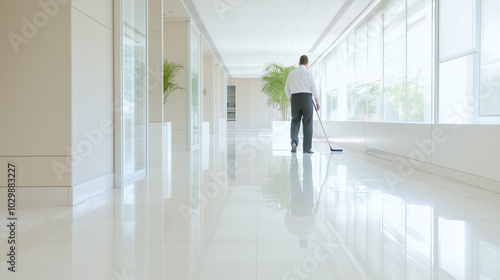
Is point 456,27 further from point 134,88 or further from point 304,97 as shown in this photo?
point 304,97

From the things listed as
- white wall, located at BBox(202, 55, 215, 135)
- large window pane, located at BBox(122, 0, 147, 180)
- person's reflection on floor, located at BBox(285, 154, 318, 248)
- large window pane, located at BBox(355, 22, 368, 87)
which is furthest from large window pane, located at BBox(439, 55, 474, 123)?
white wall, located at BBox(202, 55, 215, 135)

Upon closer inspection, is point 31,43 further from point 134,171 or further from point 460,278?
point 460,278

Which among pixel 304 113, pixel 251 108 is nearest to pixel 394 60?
pixel 304 113

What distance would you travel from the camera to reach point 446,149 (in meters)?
5.02

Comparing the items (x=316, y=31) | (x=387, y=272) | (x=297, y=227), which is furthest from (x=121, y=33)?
(x=316, y=31)

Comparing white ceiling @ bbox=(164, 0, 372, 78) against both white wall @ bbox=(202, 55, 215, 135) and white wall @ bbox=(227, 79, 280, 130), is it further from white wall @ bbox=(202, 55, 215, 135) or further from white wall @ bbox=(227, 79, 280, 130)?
white wall @ bbox=(227, 79, 280, 130)

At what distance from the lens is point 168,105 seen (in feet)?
33.8

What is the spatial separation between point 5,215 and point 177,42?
24.7 feet

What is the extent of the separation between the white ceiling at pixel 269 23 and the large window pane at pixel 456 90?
4141 millimetres

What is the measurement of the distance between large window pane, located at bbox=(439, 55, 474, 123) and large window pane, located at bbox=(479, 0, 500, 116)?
0.89 ft

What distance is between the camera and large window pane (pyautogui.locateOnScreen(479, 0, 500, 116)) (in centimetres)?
427

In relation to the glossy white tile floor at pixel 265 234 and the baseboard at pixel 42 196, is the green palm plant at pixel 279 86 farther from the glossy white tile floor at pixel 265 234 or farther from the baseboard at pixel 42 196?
the baseboard at pixel 42 196

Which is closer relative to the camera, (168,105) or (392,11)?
(392,11)

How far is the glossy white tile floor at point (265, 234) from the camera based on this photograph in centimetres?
185
